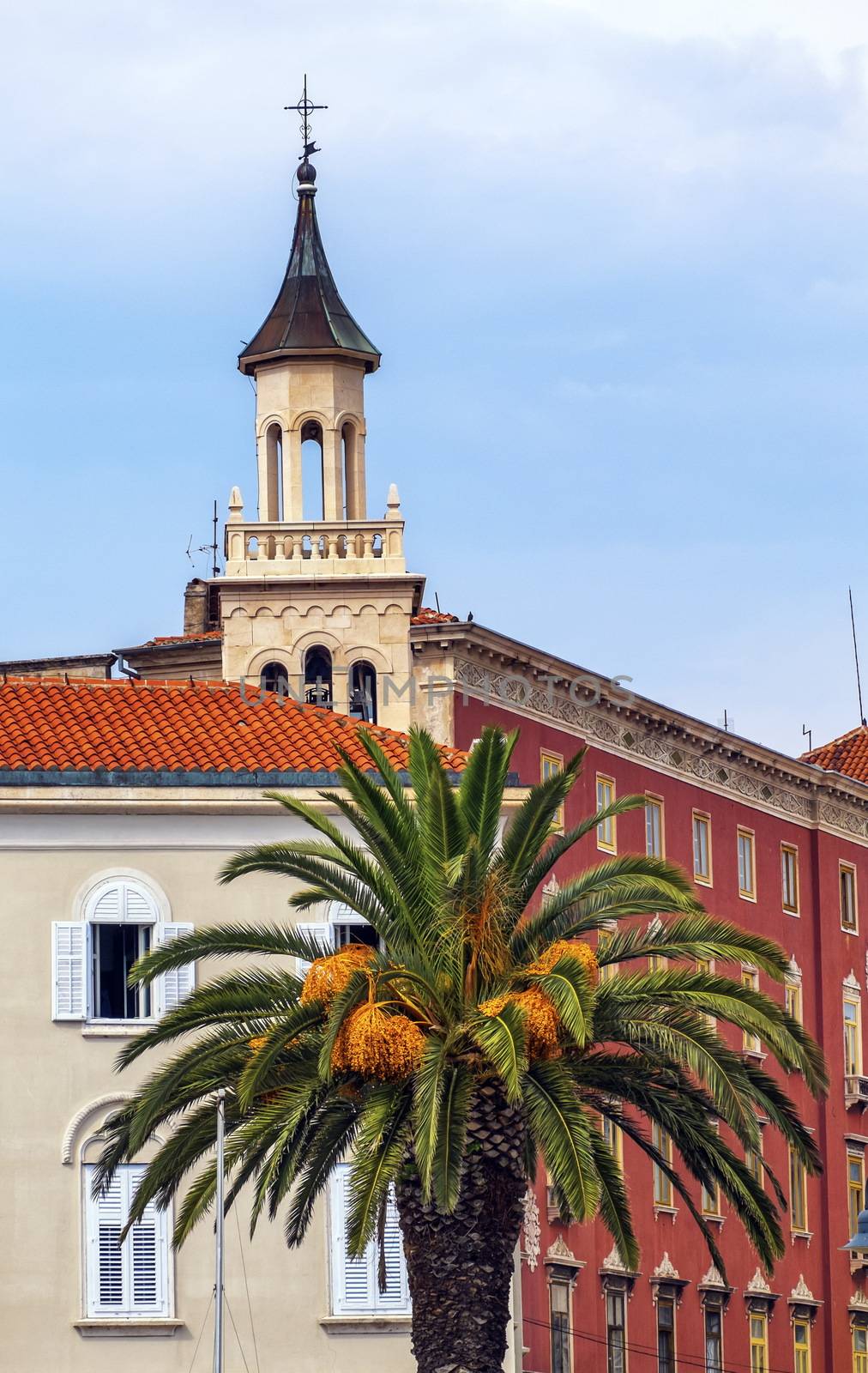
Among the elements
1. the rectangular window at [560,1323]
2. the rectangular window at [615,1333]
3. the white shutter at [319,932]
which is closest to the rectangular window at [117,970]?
the white shutter at [319,932]

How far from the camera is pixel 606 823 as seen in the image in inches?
2837

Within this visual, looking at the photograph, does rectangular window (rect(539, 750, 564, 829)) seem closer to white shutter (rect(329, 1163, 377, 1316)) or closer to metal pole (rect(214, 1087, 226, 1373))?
white shutter (rect(329, 1163, 377, 1316))

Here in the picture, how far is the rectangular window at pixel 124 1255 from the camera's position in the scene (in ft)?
169

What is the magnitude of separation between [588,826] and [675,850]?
3206 centimetres

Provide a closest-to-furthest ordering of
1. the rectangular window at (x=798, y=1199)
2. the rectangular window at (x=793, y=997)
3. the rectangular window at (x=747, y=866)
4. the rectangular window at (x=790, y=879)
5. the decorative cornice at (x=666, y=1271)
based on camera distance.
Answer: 1. the decorative cornice at (x=666, y=1271)
2. the rectangular window at (x=798, y=1199)
3. the rectangular window at (x=747, y=866)
4. the rectangular window at (x=793, y=997)
5. the rectangular window at (x=790, y=879)

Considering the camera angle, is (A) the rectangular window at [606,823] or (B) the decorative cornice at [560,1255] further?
(A) the rectangular window at [606,823]

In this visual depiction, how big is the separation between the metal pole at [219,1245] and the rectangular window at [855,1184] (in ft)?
104

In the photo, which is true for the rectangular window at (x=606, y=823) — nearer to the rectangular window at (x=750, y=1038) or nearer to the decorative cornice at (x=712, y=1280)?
the rectangular window at (x=750, y=1038)

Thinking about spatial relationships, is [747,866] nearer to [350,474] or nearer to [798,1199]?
[798,1199]

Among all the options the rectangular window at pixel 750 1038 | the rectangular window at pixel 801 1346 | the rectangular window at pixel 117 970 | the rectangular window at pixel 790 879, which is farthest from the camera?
the rectangular window at pixel 790 879

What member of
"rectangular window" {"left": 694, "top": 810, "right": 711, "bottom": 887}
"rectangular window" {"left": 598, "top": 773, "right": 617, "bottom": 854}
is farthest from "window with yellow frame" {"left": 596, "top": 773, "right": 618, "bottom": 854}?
"rectangular window" {"left": 694, "top": 810, "right": 711, "bottom": 887}

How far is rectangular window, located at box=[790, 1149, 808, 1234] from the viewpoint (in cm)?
7812

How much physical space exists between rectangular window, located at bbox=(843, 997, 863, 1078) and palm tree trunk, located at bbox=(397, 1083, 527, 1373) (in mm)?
38953

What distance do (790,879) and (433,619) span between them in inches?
601
